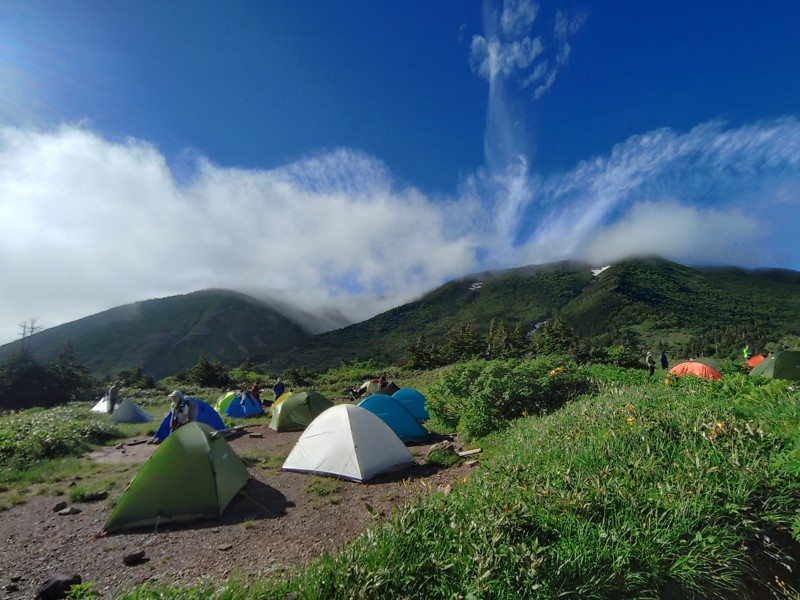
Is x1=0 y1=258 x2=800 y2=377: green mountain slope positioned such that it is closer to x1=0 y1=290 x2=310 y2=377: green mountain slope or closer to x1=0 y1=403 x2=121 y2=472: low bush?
x1=0 y1=290 x2=310 y2=377: green mountain slope

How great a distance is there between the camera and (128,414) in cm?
1927

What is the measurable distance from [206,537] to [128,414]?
16.8 meters

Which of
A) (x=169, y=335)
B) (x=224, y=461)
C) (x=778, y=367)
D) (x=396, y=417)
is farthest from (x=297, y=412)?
(x=169, y=335)

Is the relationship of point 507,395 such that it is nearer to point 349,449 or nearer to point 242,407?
point 349,449

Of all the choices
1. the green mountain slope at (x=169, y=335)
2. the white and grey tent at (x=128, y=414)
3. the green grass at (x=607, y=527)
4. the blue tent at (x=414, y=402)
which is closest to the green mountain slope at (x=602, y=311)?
the green mountain slope at (x=169, y=335)

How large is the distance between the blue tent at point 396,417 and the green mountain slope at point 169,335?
116 meters

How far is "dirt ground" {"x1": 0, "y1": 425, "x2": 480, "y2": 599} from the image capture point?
5.21 metres

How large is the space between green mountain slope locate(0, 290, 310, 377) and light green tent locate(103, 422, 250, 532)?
120m

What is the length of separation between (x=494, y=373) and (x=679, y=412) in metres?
6.69

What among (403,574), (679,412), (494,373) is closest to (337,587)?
(403,574)

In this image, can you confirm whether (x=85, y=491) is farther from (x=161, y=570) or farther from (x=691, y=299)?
(x=691, y=299)

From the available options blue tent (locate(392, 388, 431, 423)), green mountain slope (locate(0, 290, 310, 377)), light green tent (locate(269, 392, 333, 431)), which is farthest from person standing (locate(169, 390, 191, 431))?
green mountain slope (locate(0, 290, 310, 377))

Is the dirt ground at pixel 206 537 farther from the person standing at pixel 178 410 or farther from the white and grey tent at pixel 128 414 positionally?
the white and grey tent at pixel 128 414

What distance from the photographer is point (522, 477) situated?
5.32 metres
